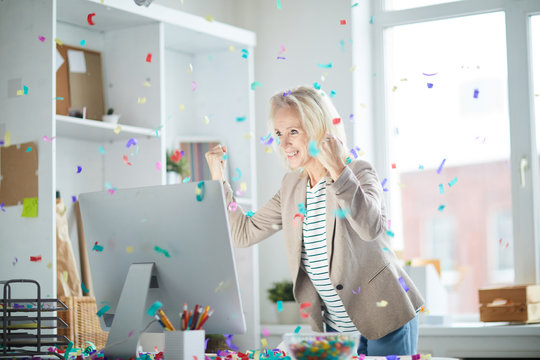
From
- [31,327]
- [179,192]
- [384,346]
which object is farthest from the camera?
[384,346]

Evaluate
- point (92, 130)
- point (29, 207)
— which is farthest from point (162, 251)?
point (92, 130)

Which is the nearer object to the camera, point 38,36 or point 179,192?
point 179,192

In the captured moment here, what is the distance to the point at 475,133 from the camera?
12.7 ft

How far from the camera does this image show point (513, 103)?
3.67 metres

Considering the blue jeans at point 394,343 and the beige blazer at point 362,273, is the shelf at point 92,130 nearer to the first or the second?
the beige blazer at point 362,273

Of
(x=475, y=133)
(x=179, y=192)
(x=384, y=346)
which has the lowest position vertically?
(x=384, y=346)

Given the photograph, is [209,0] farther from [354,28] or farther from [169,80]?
[354,28]

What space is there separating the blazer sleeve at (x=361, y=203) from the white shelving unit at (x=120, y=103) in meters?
1.20

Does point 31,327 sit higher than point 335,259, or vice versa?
point 335,259

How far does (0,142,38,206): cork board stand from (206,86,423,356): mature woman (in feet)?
2.61

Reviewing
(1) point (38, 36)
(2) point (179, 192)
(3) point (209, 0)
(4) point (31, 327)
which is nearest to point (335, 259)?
(2) point (179, 192)

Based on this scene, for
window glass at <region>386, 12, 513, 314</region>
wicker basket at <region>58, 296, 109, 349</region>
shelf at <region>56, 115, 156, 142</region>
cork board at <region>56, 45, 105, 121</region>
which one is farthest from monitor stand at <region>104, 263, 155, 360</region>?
window glass at <region>386, 12, 513, 314</region>

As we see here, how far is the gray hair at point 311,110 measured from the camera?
95.3 inches

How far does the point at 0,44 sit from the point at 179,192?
1.53 meters
